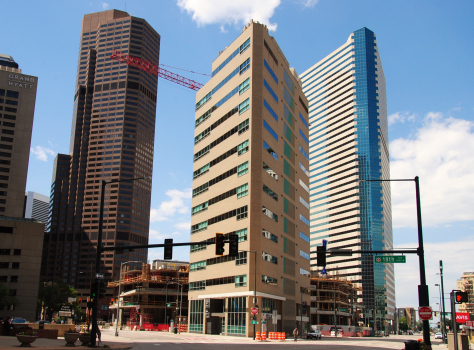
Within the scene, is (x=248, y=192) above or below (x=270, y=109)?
below

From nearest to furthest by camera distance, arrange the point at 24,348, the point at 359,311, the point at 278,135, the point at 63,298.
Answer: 1. the point at 24,348
2. the point at 278,135
3. the point at 63,298
4. the point at 359,311

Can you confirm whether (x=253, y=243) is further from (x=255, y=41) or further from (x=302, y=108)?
(x=302, y=108)

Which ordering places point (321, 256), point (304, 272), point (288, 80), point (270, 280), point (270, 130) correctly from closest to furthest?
point (321, 256)
point (270, 280)
point (270, 130)
point (288, 80)
point (304, 272)

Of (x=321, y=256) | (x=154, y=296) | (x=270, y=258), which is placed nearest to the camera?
(x=321, y=256)

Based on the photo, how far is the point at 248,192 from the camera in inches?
2830

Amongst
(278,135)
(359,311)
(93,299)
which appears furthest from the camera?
(359,311)

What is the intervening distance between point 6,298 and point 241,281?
5554 centimetres

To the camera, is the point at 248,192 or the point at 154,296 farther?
the point at 154,296

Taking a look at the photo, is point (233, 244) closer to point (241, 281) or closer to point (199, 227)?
point (241, 281)

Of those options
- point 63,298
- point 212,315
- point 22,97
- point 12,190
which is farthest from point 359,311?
point 22,97

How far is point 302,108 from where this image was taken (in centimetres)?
10456

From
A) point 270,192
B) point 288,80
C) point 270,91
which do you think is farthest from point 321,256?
point 288,80

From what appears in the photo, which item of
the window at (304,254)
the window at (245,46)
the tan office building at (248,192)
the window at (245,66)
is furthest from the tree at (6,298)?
the window at (245,46)

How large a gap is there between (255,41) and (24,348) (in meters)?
63.8
